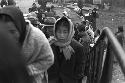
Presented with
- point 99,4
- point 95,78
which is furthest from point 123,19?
point 95,78

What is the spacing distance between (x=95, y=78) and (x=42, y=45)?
1737 millimetres

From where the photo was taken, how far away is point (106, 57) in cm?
363

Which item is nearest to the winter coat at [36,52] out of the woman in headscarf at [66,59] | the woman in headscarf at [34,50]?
the woman in headscarf at [34,50]

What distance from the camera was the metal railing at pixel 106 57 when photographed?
8.53 ft

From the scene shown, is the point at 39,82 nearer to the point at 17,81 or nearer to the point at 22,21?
the point at 22,21

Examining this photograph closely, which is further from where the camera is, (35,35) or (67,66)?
(67,66)

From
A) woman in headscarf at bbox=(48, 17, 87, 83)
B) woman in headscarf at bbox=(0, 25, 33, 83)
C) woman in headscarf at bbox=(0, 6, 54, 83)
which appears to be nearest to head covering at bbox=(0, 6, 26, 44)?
woman in headscarf at bbox=(0, 6, 54, 83)

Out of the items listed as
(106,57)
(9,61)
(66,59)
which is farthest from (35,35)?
(9,61)

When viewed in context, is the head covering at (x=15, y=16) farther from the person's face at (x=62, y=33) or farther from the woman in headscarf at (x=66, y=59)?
the person's face at (x=62, y=33)

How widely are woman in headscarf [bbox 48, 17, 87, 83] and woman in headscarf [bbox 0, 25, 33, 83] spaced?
2.45m

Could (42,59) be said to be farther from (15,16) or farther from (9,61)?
(9,61)

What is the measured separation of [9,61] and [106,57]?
6.71ft

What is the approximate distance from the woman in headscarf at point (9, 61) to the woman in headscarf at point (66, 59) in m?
2.45

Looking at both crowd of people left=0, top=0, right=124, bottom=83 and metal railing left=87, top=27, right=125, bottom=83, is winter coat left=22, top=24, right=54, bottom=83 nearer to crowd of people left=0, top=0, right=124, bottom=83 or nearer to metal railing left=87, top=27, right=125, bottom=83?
crowd of people left=0, top=0, right=124, bottom=83
